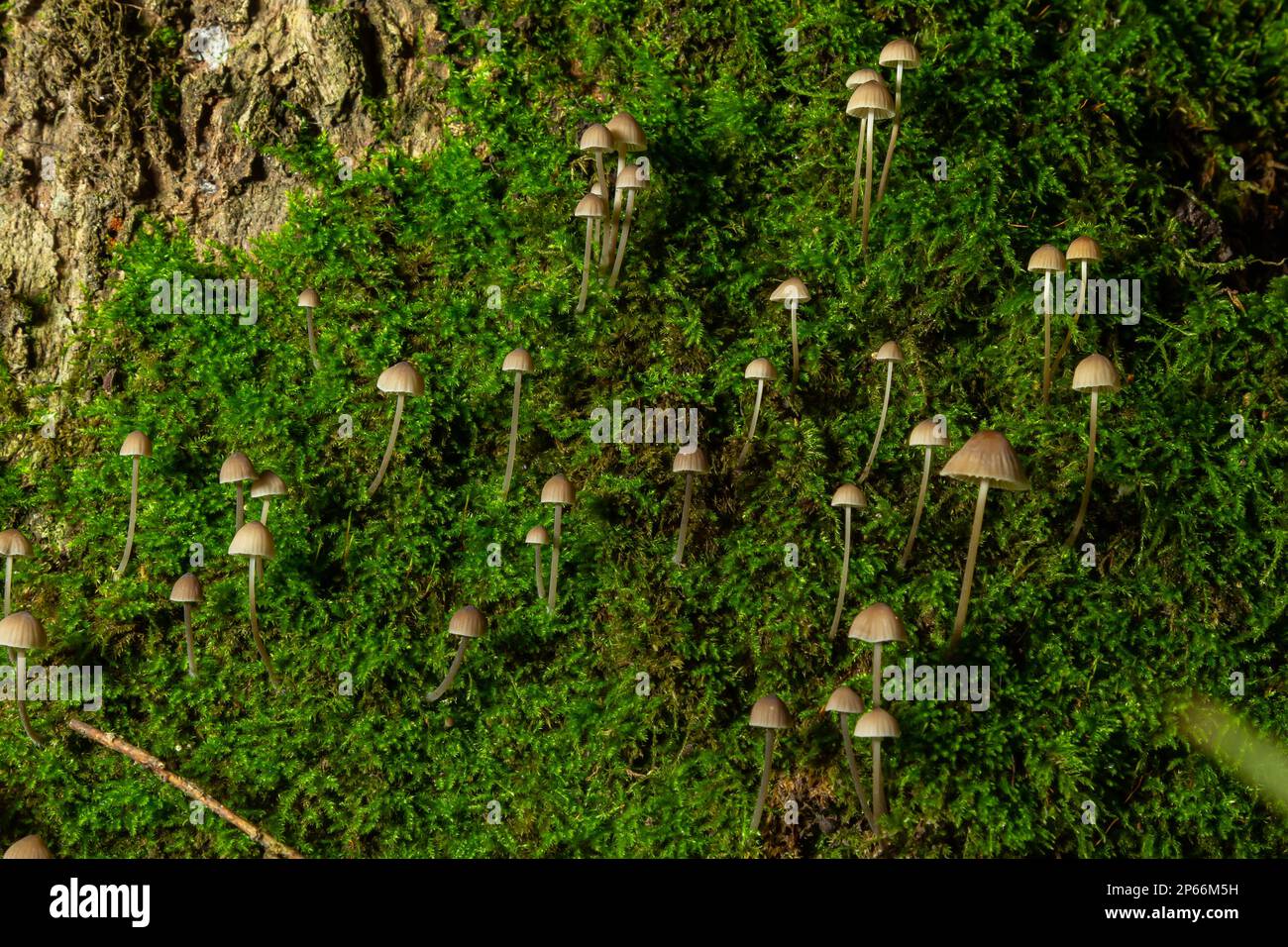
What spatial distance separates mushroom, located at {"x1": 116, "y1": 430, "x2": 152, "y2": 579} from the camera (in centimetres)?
333

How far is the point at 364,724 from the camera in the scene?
3.12 m

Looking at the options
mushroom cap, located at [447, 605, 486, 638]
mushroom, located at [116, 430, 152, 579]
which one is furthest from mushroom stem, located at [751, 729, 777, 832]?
mushroom, located at [116, 430, 152, 579]

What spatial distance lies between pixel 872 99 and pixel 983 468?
1.42 meters

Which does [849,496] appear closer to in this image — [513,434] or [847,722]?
[847,722]

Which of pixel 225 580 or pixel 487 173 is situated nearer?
pixel 225 580

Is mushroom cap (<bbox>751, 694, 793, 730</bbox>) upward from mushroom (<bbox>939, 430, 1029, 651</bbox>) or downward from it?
downward

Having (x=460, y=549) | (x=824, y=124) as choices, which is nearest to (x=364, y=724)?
(x=460, y=549)

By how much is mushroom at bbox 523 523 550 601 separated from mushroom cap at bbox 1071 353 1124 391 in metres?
1.93

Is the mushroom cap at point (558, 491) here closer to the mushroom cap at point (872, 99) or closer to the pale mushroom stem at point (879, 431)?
the pale mushroom stem at point (879, 431)

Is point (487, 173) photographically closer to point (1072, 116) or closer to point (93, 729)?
point (1072, 116)

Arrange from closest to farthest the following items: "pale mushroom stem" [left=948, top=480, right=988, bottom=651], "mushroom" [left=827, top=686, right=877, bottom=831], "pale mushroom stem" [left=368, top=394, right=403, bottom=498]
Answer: "mushroom" [left=827, top=686, right=877, bottom=831] → "pale mushroom stem" [left=948, top=480, right=988, bottom=651] → "pale mushroom stem" [left=368, top=394, right=403, bottom=498]

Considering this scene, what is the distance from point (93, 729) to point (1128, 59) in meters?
4.64

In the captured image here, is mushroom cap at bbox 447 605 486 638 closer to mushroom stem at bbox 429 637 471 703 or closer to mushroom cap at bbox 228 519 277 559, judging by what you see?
mushroom stem at bbox 429 637 471 703

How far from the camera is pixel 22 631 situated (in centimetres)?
313
